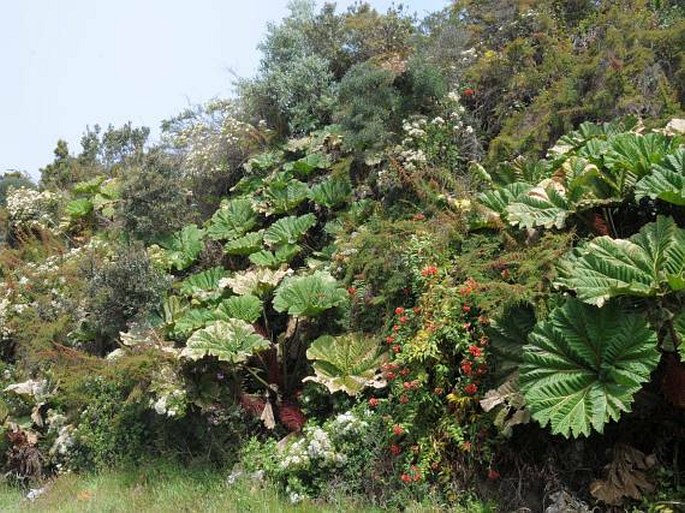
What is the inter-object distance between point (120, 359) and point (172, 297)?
46.0 inches

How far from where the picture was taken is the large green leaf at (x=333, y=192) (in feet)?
30.5

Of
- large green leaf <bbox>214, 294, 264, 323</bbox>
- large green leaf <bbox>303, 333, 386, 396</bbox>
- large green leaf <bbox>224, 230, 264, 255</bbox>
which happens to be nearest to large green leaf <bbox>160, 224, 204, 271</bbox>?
large green leaf <bbox>224, 230, 264, 255</bbox>

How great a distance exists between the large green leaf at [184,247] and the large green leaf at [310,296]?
3.06m

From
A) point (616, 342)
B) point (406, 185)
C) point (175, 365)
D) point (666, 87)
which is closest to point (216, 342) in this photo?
point (175, 365)

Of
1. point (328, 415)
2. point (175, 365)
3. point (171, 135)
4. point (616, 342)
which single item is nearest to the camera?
point (616, 342)

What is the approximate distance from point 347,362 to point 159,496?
2.35m

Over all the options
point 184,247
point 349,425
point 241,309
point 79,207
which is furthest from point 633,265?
point 79,207

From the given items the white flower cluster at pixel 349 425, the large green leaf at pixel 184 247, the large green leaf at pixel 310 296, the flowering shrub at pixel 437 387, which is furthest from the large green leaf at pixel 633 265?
the large green leaf at pixel 184 247

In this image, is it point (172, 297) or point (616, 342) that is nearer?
point (616, 342)

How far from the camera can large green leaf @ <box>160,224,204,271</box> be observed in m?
9.98

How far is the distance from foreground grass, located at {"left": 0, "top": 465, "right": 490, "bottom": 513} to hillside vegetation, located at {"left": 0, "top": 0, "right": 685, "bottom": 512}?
0.69 ft

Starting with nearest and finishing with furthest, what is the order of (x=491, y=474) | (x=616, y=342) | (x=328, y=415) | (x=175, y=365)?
(x=616, y=342)
(x=491, y=474)
(x=328, y=415)
(x=175, y=365)

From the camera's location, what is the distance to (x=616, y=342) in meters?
4.32

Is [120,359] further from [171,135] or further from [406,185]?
[171,135]
